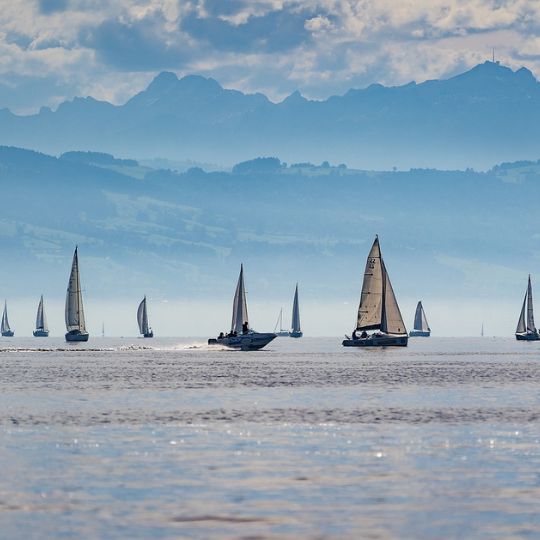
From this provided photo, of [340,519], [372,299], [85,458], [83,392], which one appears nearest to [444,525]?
[340,519]

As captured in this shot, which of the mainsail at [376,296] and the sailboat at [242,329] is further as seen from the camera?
the sailboat at [242,329]

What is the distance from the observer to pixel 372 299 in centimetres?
18788

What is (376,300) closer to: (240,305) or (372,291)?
(372,291)

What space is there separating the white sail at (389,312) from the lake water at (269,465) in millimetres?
95474

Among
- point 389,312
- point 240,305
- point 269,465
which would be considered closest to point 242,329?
point 240,305

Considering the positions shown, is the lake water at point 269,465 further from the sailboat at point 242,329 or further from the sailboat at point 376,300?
the sailboat at point 242,329

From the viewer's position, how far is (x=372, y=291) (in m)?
188

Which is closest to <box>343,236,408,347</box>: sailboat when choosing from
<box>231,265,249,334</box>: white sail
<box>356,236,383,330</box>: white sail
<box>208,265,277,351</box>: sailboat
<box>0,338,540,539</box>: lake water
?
<box>356,236,383,330</box>: white sail

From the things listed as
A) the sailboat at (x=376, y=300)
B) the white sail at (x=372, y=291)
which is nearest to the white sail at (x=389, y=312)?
the sailboat at (x=376, y=300)

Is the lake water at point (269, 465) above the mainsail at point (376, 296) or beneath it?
beneath

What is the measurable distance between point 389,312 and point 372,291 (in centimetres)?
399

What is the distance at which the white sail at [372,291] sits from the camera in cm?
18638

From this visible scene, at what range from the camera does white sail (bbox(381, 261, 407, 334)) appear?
188 metres

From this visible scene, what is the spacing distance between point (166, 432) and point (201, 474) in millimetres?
14591
